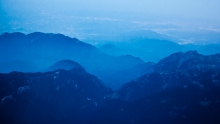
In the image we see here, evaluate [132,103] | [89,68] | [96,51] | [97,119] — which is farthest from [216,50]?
[97,119]

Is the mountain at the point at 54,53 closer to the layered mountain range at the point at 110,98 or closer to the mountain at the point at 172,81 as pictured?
the mountain at the point at 172,81

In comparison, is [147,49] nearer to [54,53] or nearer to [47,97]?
[54,53]

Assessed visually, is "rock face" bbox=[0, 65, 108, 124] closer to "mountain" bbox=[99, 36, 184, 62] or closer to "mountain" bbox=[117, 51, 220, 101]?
"mountain" bbox=[117, 51, 220, 101]

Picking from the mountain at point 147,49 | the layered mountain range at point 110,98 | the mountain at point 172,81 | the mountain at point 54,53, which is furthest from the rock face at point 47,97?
the mountain at point 147,49

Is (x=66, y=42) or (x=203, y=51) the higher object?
(x=66, y=42)

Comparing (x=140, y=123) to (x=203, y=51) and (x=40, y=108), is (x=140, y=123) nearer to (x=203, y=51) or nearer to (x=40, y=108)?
(x=40, y=108)

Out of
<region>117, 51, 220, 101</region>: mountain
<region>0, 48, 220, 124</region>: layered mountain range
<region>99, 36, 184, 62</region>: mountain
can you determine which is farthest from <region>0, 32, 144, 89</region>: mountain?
<region>0, 48, 220, 124</region>: layered mountain range

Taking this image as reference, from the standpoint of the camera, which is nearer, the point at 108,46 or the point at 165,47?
the point at 108,46
